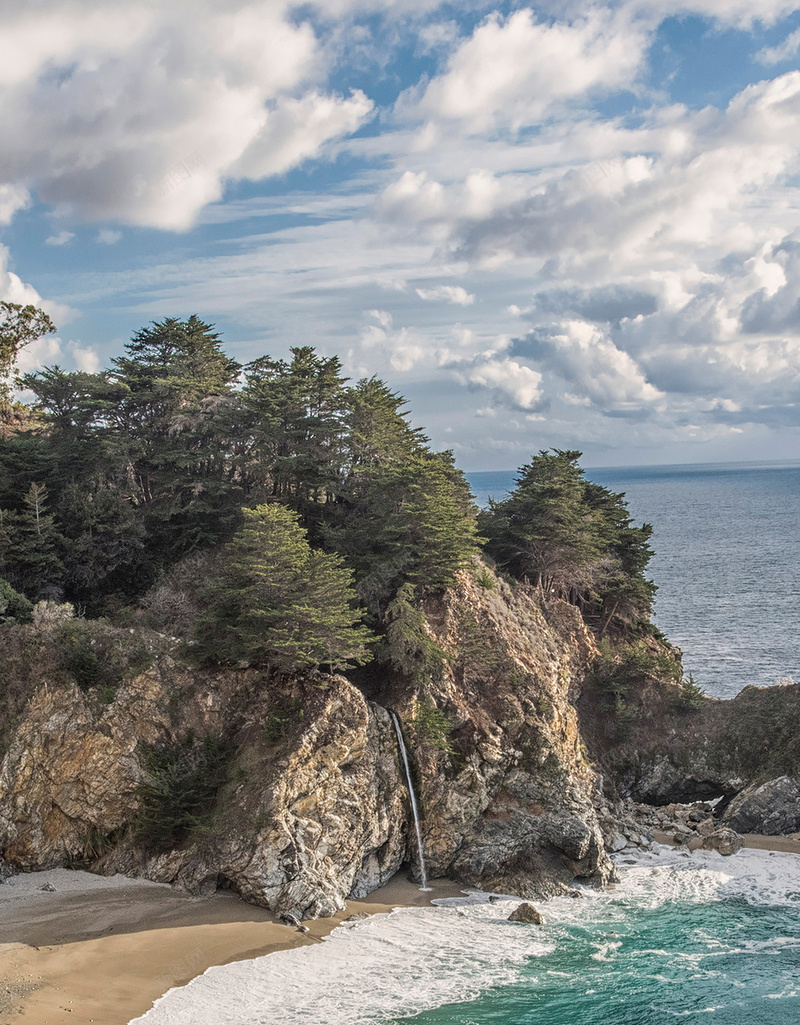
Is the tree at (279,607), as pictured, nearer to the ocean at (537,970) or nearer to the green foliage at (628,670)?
the ocean at (537,970)

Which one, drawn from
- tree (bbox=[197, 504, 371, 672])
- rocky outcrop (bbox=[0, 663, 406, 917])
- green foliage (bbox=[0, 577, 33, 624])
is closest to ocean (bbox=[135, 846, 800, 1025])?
rocky outcrop (bbox=[0, 663, 406, 917])

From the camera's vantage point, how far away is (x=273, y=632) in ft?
99.7

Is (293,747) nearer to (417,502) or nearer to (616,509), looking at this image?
(417,502)

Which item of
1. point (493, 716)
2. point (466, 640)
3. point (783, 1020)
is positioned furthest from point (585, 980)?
point (466, 640)

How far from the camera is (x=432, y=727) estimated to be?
3269cm

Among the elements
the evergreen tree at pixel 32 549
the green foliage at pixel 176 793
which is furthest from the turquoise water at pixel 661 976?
the evergreen tree at pixel 32 549

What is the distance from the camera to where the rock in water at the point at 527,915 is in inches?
1107

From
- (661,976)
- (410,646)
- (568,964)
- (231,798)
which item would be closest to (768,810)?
(661,976)

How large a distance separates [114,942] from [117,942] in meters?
0.10

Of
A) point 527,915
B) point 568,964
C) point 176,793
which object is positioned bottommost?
point 568,964

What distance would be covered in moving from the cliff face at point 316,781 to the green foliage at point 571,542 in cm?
1276

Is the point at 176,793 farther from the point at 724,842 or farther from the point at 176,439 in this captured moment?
the point at 724,842

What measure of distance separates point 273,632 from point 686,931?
19776 millimetres

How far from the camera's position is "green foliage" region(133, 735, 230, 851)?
28438 millimetres
